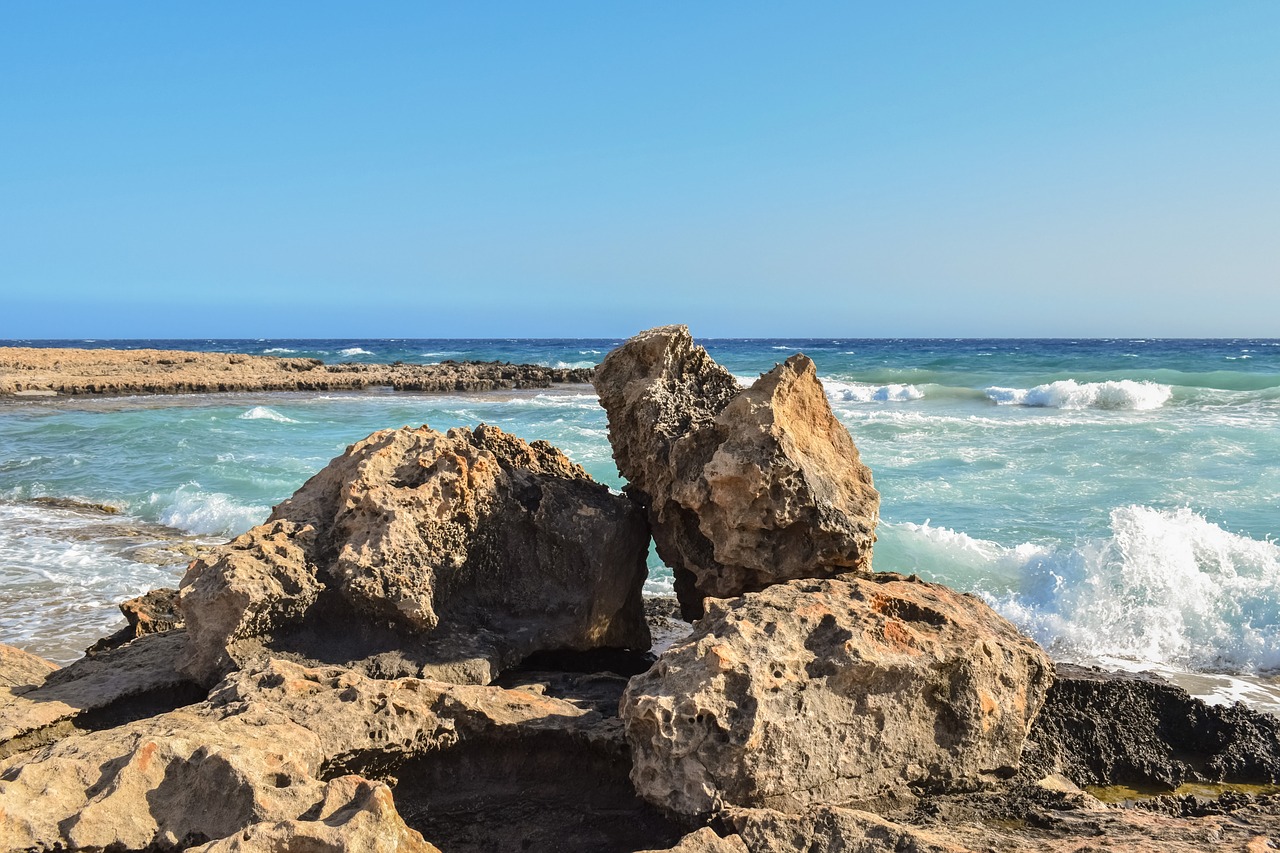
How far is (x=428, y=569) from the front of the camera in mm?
4117

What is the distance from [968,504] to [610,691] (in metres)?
7.15

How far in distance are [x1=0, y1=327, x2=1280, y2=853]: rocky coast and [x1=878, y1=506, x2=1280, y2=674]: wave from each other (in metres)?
1.68

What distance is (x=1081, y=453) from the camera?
13531 mm

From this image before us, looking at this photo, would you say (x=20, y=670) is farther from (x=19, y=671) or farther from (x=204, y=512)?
(x=204, y=512)

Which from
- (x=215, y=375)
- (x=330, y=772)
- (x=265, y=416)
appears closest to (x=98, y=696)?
(x=330, y=772)

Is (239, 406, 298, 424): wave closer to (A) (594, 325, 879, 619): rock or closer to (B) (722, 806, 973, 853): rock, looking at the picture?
(A) (594, 325, 879, 619): rock

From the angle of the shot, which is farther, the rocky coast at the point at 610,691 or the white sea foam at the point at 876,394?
the white sea foam at the point at 876,394

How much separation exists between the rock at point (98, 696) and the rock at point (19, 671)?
4cm

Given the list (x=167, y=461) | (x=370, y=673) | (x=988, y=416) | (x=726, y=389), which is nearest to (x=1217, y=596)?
(x=726, y=389)

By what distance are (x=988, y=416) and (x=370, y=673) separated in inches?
756

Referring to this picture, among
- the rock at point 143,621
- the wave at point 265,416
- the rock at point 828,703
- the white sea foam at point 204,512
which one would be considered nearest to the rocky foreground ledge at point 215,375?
the wave at point 265,416

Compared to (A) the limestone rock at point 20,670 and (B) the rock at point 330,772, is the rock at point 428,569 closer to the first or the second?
(B) the rock at point 330,772

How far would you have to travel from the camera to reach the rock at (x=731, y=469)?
430 centimetres

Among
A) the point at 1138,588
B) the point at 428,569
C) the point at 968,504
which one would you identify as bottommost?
the point at 1138,588
